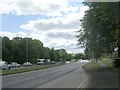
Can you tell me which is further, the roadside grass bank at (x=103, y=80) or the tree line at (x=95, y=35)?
the tree line at (x=95, y=35)

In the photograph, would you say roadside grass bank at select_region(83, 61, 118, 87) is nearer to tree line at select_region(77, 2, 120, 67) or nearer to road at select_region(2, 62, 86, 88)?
road at select_region(2, 62, 86, 88)

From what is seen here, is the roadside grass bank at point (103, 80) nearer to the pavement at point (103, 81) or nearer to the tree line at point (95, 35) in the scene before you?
the pavement at point (103, 81)

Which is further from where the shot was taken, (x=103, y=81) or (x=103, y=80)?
(x=103, y=80)

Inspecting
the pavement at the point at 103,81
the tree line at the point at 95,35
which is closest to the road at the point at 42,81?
the pavement at the point at 103,81

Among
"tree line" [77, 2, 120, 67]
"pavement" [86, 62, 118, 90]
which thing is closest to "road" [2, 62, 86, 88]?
"pavement" [86, 62, 118, 90]

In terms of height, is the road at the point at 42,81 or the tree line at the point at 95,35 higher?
the tree line at the point at 95,35

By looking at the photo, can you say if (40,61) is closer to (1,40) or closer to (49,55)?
(1,40)

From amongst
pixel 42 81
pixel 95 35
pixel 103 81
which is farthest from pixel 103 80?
pixel 95 35

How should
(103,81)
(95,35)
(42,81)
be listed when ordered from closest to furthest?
(103,81), (42,81), (95,35)

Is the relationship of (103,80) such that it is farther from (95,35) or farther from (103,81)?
(95,35)

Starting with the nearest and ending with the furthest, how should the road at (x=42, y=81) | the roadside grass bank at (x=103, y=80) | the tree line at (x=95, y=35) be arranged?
the roadside grass bank at (x=103, y=80) → the road at (x=42, y=81) → the tree line at (x=95, y=35)

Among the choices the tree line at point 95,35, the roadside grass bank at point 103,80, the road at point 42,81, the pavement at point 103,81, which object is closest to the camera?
the pavement at point 103,81

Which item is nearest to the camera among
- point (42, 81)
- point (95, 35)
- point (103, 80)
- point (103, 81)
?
point (103, 81)

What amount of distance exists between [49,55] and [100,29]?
401 feet
